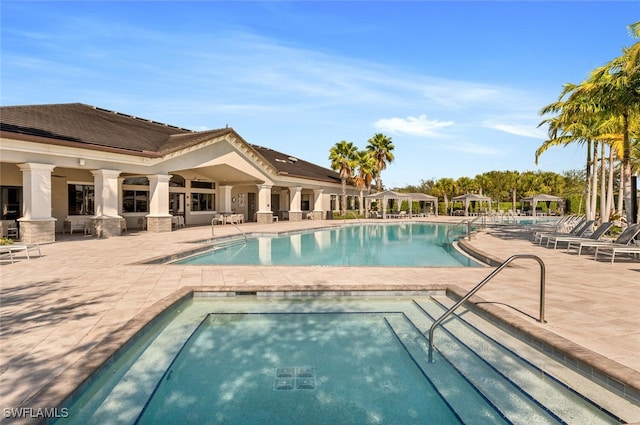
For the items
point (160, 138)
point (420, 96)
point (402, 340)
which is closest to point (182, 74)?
point (160, 138)

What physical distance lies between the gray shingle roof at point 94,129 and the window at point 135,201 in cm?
331

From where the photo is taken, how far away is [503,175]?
52.3 m

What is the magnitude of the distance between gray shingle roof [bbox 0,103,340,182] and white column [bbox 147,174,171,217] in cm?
142

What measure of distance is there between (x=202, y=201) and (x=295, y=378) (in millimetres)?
23481

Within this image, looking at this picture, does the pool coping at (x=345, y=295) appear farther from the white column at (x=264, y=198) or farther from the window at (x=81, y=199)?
the white column at (x=264, y=198)

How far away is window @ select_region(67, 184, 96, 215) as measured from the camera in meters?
18.8

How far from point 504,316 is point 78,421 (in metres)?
5.19

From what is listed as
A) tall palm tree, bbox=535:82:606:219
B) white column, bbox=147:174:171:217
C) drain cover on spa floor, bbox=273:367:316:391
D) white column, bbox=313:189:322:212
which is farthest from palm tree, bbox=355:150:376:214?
drain cover on spa floor, bbox=273:367:316:391

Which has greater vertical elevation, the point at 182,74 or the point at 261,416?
the point at 182,74

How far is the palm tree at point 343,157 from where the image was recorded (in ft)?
109

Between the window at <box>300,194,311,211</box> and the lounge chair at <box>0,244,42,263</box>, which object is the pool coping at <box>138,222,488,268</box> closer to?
the lounge chair at <box>0,244,42,263</box>

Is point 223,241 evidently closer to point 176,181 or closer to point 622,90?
point 176,181

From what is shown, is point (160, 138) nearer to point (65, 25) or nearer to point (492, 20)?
point (65, 25)

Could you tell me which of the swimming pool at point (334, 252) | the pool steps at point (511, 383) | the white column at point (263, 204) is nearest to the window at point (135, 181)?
the white column at point (263, 204)
